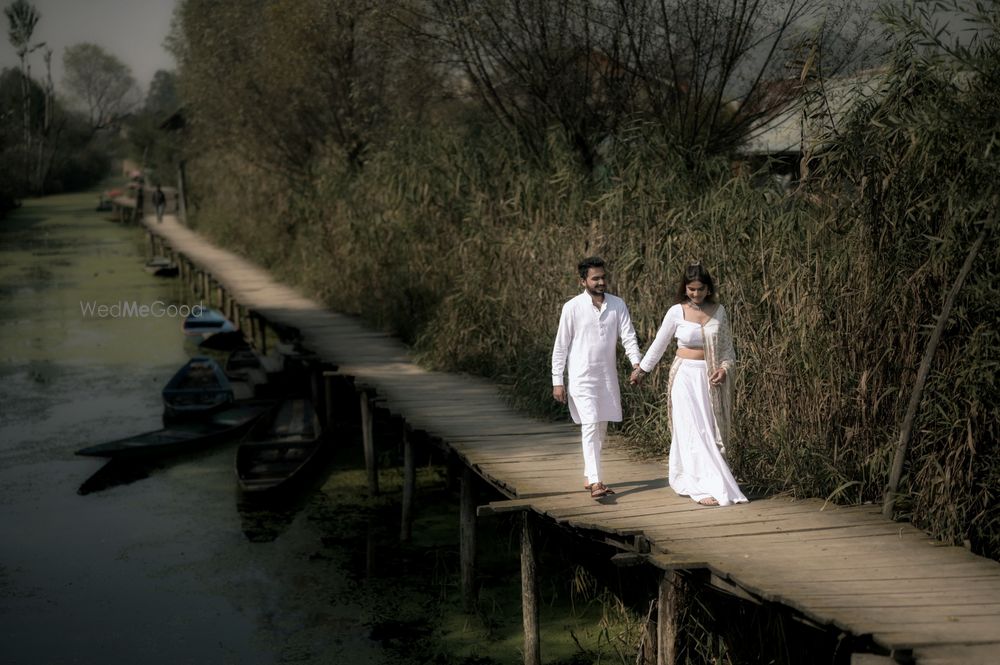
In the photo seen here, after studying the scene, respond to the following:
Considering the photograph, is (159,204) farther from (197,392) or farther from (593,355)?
(593,355)

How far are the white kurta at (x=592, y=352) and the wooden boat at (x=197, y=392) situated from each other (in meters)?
9.67

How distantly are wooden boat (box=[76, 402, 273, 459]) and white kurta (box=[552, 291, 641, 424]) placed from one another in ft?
28.0

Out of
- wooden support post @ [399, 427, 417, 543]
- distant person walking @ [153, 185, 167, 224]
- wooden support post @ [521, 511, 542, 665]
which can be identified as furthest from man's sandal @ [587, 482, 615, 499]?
→ distant person walking @ [153, 185, 167, 224]

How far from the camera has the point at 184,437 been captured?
1616 cm

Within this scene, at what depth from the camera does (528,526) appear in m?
8.83

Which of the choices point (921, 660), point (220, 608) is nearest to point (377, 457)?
point (220, 608)

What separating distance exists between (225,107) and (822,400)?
23837mm

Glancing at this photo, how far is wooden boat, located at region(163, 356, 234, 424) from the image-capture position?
17.0 metres

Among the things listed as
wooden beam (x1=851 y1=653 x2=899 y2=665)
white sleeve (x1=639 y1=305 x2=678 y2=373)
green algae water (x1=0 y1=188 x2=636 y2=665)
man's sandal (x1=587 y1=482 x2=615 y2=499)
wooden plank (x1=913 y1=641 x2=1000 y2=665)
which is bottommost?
green algae water (x1=0 y1=188 x2=636 y2=665)

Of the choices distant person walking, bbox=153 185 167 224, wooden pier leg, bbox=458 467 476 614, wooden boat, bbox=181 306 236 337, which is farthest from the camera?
distant person walking, bbox=153 185 167 224

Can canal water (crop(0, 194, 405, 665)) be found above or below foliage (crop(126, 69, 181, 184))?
below

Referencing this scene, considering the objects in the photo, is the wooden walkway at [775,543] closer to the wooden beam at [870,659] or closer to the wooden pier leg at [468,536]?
the wooden beam at [870,659]

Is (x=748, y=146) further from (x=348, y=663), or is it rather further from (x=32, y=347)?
(x=32, y=347)

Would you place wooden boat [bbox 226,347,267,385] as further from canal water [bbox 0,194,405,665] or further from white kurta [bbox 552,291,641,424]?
white kurta [bbox 552,291,641,424]
